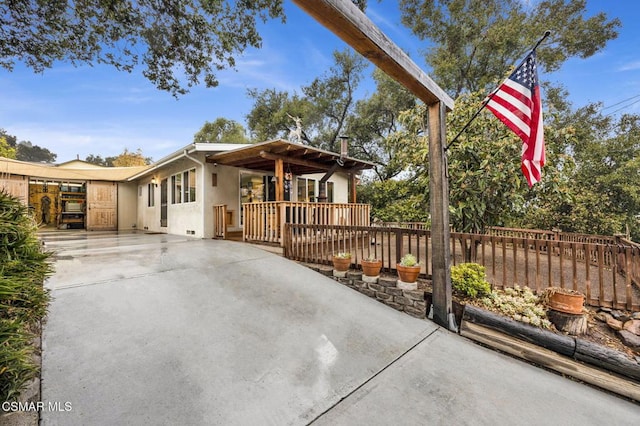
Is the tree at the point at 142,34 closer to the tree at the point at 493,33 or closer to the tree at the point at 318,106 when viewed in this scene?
the tree at the point at 493,33

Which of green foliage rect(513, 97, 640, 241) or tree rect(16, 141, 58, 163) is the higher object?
tree rect(16, 141, 58, 163)

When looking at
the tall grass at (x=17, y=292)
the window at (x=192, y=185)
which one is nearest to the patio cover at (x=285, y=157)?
the window at (x=192, y=185)

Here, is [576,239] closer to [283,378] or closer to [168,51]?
[283,378]

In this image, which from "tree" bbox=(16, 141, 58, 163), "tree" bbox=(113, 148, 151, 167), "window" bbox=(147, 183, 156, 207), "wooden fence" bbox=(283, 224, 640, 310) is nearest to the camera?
"wooden fence" bbox=(283, 224, 640, 310)

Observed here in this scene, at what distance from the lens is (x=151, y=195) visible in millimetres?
12117

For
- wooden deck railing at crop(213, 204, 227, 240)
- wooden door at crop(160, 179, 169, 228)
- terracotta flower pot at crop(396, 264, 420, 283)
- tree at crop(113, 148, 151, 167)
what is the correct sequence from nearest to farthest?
terracotta flower pot at crop(396, 264, 420, 283)
wooden deck railing at crop(213, 204, 227, 240)
wooden door at crop(160, 179, 169, 228)
tree at crop(113, 148, 151, 167)

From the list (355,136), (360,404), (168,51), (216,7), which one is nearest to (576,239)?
(360,404)

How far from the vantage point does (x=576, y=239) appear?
738cm

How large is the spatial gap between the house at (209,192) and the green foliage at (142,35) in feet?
6.86

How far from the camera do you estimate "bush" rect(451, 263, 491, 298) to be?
374 centimetres

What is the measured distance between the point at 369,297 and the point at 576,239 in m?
7.51

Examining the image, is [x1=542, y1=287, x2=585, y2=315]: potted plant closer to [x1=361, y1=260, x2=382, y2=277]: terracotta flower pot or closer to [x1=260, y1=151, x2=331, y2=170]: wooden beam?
[x1=361, y1=260, x2=382, y2=277]: terracotta flower pot

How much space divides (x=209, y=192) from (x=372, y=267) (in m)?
6.10

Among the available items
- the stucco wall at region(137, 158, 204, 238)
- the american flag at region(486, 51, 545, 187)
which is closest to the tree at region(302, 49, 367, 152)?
the stucco wall at region(137, 158, 204, 238)
